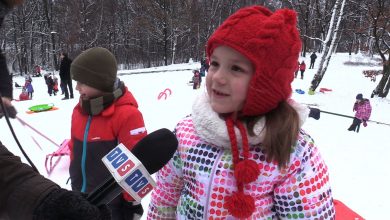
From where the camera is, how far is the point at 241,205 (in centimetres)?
130

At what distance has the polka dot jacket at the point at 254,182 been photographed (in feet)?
4.36

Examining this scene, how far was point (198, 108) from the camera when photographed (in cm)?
152

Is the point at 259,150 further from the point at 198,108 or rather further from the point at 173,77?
the point at 173,77

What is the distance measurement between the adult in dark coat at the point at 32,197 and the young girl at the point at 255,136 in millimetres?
694

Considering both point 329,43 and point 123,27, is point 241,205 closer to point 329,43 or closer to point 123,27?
point 329,43

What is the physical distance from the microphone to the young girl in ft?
1.83

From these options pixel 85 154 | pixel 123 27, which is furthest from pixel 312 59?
pixel 85 154

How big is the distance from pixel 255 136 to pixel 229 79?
267mm

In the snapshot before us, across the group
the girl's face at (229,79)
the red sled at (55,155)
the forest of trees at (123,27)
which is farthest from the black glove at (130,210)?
the forest of trees at (123,27)

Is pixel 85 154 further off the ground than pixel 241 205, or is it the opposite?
pixel 241 205

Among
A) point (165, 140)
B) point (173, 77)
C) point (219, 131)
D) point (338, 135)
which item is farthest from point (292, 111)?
point (173, 77)

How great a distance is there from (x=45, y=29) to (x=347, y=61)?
96.6 feet

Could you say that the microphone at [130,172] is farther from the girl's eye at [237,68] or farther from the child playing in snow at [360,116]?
the child playing in snow at [360,116]

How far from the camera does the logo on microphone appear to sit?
0.74 metres
